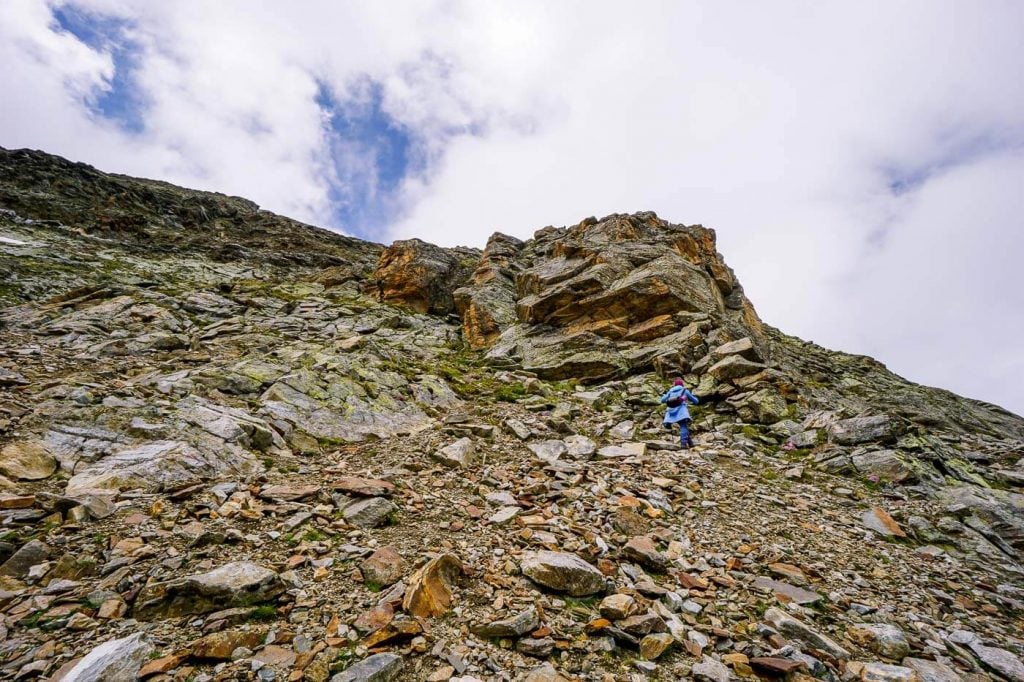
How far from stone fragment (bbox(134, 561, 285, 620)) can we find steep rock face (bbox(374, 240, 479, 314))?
28.3 m

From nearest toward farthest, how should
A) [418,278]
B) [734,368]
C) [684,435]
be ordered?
[684,435]
[734,368]
[418,278]

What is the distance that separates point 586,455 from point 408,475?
5271 mm

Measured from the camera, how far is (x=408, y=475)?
405 inches

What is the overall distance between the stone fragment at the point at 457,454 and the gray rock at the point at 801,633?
283 inches

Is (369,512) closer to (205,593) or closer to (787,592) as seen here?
(205,593)

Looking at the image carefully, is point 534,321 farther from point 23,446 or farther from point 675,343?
point 23,446

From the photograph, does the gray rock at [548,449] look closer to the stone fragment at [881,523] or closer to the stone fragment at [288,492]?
the stone fragment at [288,492]

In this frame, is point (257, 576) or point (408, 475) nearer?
point (257, 576)

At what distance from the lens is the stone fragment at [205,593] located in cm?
542

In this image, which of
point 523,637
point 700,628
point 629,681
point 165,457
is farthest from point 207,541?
point 700,628

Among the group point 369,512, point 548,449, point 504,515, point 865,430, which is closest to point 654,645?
point 504,515

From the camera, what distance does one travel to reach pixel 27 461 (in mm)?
8477

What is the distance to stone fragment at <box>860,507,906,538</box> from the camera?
9211mm

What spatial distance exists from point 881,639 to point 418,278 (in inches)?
1270
